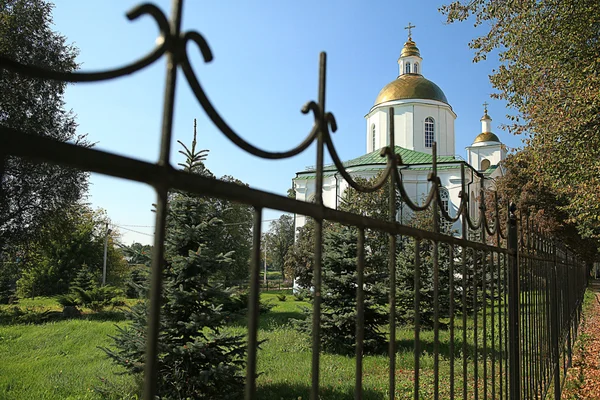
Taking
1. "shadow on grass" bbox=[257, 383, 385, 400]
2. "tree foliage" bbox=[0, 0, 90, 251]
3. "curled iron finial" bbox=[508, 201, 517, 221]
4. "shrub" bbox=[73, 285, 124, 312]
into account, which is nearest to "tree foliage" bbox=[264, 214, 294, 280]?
"shrub" bbox=[73, 285, 124, 312]

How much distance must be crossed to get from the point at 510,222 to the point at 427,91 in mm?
30479

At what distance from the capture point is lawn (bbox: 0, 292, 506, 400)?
18.4ft

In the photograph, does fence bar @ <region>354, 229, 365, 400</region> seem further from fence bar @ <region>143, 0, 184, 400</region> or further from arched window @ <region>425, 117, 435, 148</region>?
arched window @ <region>425, 117, 435, 148</region>

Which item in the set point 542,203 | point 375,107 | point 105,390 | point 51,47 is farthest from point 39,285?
point 542,203

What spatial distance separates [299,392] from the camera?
18.2 ft

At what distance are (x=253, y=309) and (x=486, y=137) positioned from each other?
36.9 m

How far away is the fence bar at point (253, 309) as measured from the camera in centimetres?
81

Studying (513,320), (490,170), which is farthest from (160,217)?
(490,170)

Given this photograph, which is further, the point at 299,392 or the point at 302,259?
the point at 302,259

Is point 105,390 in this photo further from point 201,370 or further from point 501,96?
point 501,96

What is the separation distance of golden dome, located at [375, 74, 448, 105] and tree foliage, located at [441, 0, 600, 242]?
23172 millimetres

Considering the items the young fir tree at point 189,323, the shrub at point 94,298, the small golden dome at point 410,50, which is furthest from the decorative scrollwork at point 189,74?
the small golden dome at point 410,50

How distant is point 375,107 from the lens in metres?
31.6

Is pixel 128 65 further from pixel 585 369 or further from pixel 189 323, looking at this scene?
pixel 585 369
